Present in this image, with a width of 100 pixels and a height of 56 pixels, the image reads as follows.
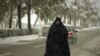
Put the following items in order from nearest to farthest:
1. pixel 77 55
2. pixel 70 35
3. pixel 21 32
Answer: pixel 77 55 → pixel 70 35 → pixel 21 32

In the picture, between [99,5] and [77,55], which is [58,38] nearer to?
[77,55]

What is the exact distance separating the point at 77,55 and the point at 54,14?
48.9 meters

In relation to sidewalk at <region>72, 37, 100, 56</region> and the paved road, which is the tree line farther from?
sidewalk at <region>72, 37, 100, 56</region>

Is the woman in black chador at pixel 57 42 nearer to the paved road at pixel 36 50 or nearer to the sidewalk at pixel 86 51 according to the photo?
the paved road at pixel 36 50

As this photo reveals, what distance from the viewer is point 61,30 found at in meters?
9.62

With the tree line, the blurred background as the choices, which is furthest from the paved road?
the tree line

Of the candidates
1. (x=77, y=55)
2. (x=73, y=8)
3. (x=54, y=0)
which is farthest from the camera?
(x=73, y=8)

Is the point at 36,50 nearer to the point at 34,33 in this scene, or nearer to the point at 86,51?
the point at 86,51

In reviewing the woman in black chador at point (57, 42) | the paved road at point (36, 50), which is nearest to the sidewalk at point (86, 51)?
the paved road at point (36, 50)

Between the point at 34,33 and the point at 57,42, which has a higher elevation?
the point at 57,42

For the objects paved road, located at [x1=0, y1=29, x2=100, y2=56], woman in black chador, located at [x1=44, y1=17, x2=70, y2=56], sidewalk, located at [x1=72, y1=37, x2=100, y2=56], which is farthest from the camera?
sidewalk, located at [x1=72, y1=37, x2=100, y2=56]

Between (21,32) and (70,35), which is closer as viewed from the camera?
(70,35)

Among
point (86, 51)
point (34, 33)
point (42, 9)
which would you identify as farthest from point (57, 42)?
point (42, 9)

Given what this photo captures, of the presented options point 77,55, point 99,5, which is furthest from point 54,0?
point 99,5
